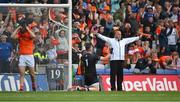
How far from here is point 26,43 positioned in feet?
50.8

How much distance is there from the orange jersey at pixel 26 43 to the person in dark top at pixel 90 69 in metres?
2.18

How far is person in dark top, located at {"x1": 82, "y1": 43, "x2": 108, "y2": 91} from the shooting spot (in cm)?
1698

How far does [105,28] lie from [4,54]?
4.88 m

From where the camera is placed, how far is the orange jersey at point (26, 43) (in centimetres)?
1544

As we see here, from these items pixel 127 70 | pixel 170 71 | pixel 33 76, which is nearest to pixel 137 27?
pixel 170 71

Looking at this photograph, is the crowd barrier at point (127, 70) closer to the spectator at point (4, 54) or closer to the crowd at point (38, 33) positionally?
the crowd at point (38, 33)

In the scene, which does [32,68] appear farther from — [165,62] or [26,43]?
[165,62]

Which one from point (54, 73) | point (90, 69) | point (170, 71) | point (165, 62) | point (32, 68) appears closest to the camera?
point (32, 68)

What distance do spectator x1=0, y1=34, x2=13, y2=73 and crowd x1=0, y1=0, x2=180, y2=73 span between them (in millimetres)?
25

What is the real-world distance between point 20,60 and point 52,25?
1.27 metres

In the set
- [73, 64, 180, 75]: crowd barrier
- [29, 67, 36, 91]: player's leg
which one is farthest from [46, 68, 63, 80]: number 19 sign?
[73, 64, 180, 75]: crowd barrier

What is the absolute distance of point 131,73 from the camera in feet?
58.0

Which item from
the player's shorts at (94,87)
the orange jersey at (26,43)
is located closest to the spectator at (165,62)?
the player's shorts at (94,87)

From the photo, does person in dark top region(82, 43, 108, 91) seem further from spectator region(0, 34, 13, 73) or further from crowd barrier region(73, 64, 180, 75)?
spectator region(0, 34, 13, 73)
